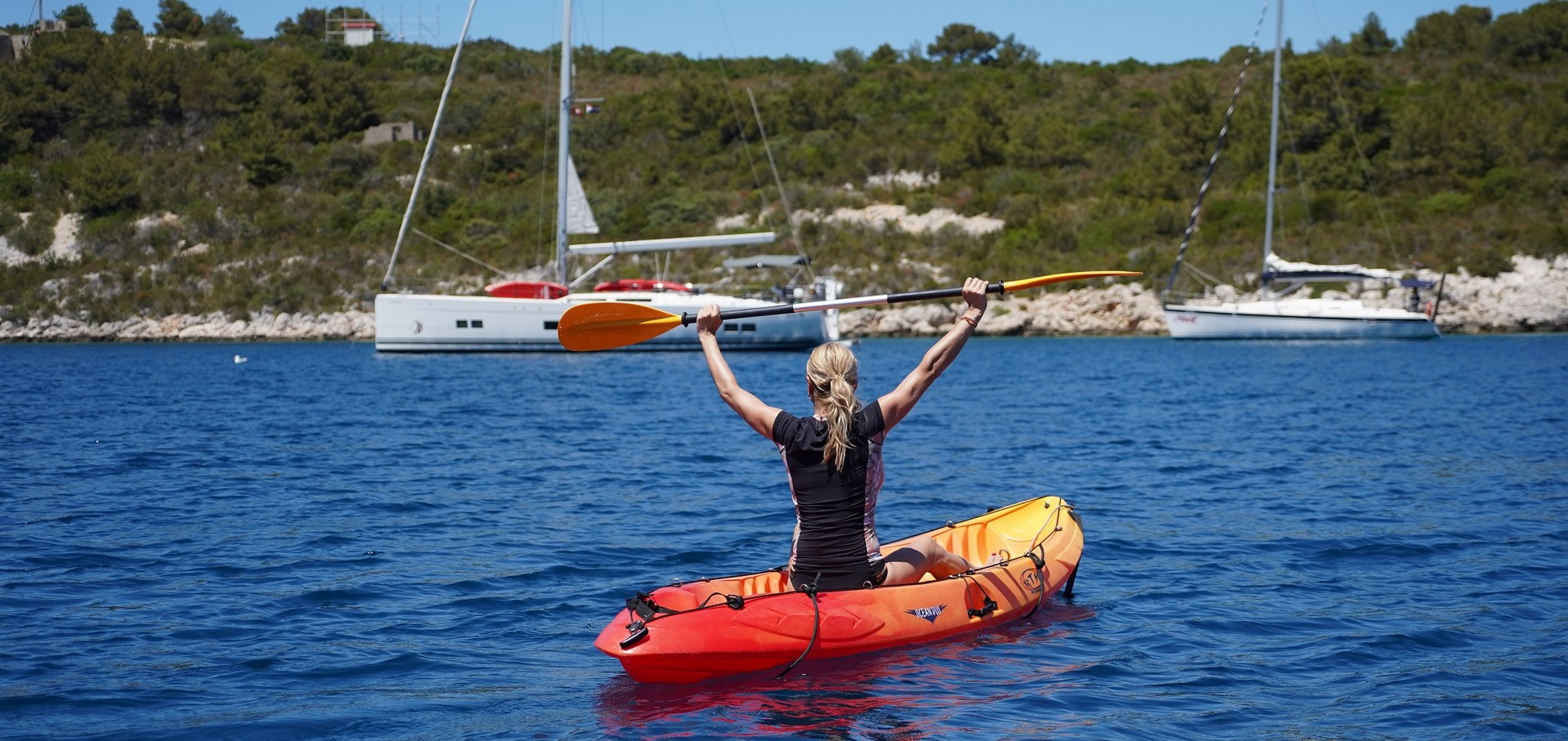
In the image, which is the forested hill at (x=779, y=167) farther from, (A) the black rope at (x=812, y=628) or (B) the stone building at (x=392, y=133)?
(A) the black rope at (x=812, y=628)

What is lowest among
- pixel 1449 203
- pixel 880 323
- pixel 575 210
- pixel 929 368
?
pixel 880 323

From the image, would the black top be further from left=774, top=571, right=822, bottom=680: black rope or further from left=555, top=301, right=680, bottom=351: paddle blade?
left=555, top=301, right=680, bottom=351: paddle blade

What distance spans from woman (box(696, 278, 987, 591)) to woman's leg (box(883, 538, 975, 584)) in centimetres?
4

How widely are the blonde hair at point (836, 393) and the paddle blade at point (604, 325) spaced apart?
253 cm

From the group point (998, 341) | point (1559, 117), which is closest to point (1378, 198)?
point (1559, 117)

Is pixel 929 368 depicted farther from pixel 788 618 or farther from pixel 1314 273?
pixel 1314 273

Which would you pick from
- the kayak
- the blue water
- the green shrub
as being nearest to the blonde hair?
the kayak

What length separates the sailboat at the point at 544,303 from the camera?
30141 millimetres

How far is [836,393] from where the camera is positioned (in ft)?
19.3

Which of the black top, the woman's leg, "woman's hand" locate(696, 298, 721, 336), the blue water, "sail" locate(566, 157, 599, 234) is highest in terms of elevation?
"sail" locate(566, 157, 599, 234)

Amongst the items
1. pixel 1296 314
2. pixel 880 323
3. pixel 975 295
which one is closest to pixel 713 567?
pixel 975 295

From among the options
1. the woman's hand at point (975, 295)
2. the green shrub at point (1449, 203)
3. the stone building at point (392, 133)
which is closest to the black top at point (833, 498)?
the woman's hand at point (975, 295)

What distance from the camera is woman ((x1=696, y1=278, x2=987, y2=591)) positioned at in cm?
593

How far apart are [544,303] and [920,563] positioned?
25.0 m
